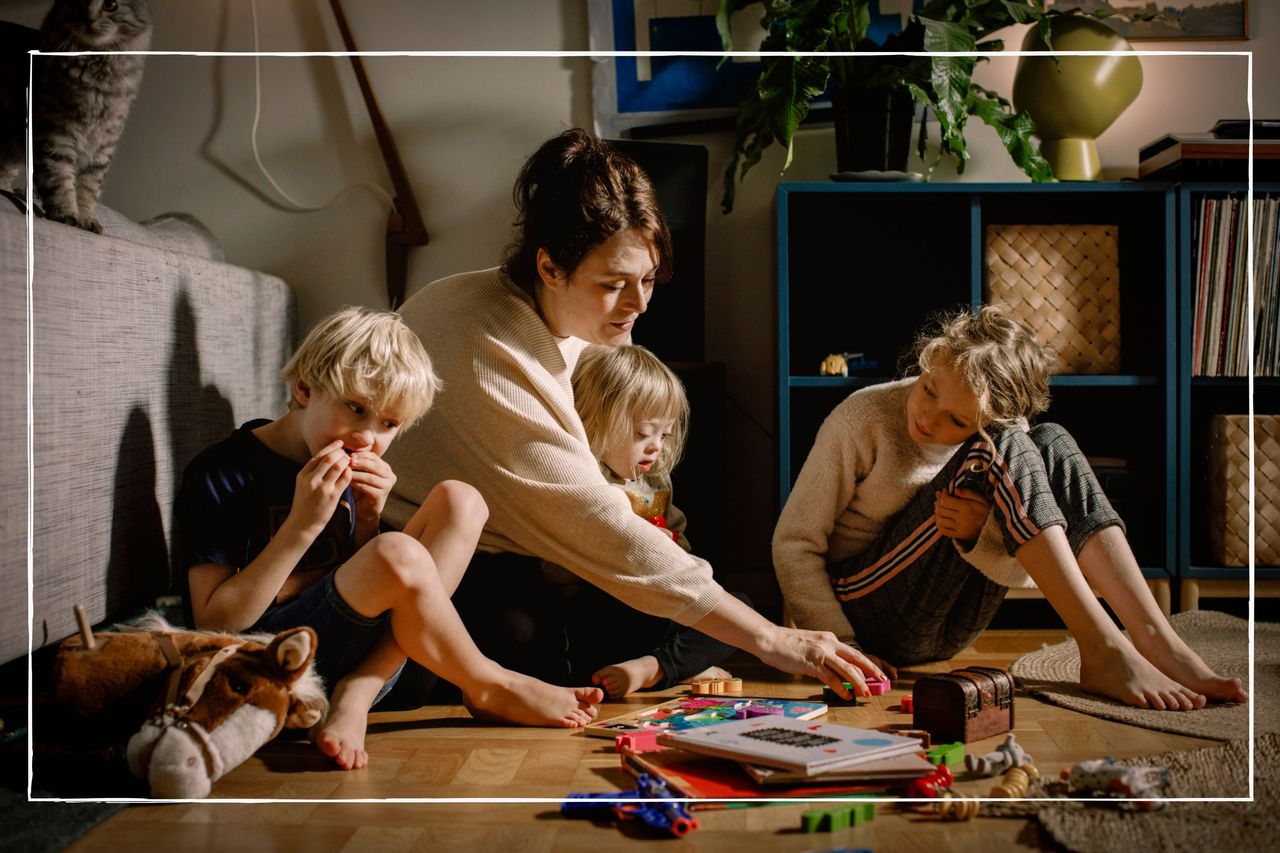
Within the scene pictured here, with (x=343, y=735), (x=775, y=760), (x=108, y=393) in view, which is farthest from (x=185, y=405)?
(x=775, y=760)

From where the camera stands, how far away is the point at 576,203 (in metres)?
1.26

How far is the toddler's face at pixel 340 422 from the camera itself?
1194mm

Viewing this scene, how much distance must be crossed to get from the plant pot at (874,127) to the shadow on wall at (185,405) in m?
1.08

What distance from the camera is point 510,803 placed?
1029 millimetres

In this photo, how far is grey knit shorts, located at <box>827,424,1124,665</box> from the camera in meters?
1.38

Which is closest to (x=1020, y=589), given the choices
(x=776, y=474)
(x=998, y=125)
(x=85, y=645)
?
(x=776, y=474)

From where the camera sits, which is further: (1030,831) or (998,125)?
(998,125)

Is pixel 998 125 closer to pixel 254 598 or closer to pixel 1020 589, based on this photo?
pixel 1020 589

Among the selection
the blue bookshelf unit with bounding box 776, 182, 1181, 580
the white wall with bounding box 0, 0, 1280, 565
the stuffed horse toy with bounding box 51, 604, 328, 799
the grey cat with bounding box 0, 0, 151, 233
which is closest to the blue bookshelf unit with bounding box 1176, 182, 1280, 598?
the blue bookshelf unit with bounding box 776, 182, 1181, 580

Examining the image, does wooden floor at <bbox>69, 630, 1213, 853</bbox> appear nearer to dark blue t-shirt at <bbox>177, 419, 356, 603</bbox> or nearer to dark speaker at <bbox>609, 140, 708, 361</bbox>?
dark blue t-shirt at <bbox>177, 419, 356, 603</bbox>

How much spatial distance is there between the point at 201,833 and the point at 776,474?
0.93m

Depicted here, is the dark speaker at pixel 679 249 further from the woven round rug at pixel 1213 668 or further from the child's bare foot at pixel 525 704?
the woven round rug at pixel 1213 668

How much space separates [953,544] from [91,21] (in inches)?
52.1

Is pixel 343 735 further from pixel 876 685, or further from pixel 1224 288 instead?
pixel 1224 288
